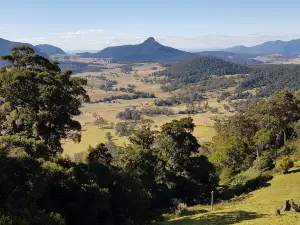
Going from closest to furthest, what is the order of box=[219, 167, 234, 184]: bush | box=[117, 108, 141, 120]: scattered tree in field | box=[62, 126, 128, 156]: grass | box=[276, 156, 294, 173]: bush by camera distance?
box=[276, 156, 294, 173]: bush < box=[219, 167, 234, 184]: bush < box=[62, 126, 128, 156]: grass < box=[117, 108, 141, 120]: scattered tree in field

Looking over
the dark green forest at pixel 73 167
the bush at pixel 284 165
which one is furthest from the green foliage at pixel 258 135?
the bush at pixel 284 165

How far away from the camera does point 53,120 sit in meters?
26.6

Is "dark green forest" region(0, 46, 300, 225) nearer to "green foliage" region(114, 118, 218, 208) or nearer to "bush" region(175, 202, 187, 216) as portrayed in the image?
"green foliage" region(114, 118, 218, 208)

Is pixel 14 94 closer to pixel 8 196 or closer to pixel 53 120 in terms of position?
pixel 53 120

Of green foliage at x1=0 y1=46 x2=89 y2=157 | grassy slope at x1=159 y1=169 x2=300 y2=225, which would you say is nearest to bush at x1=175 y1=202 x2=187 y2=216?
grassy slope at x1=159 y1=169 x2=300 y2=225

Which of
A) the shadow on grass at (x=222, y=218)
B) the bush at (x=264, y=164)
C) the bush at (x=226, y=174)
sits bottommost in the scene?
the bush at (x=226, y=174)

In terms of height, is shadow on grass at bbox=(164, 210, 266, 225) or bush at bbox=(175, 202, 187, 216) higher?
shadow on grass at bbox=(164, 210, 266, 225)

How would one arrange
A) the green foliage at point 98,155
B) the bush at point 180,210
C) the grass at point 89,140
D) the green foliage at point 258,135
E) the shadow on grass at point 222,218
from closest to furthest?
the shadow on grass at point 222,218 → the bush at point 180,210 → the green foliage at point 98,155 → the green foliage at point 258,135 → the grass at point 89,140

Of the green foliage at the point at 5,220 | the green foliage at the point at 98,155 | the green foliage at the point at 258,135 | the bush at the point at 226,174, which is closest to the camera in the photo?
the green foliage at the point at 5,220

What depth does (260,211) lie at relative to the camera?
24.8 m

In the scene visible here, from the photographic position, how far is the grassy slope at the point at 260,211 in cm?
2114

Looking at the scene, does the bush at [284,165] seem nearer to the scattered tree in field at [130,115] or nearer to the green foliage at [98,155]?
the green foliage at [98,155]

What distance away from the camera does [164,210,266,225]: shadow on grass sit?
74.8ft

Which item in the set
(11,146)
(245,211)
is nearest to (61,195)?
(11,146)
